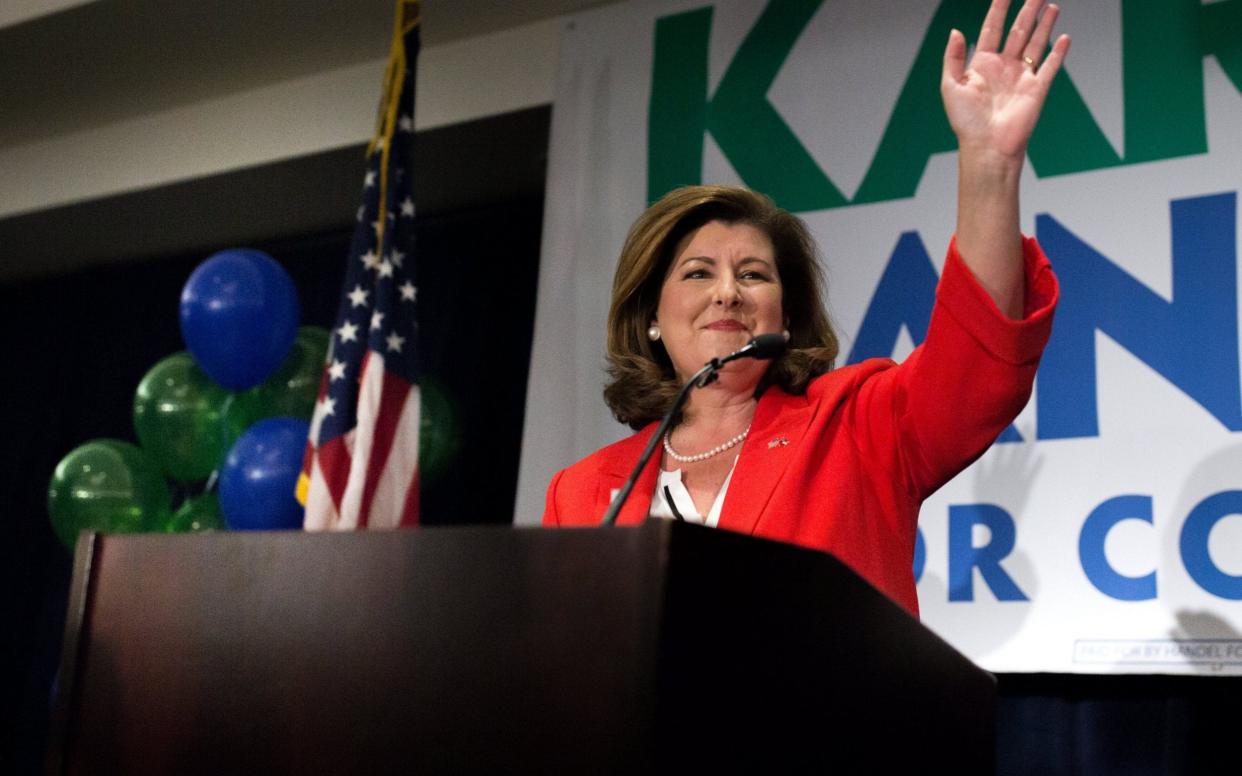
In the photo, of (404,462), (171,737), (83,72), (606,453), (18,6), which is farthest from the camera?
(83,72)

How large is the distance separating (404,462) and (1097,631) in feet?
5.71

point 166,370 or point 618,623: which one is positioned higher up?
point 166,370

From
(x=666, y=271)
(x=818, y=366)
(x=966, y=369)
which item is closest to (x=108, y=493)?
(x=666, y=271)

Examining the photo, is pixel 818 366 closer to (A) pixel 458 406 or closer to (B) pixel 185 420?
(B) pixel 185 420

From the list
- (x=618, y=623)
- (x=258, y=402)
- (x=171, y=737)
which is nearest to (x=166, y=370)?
(x=258, y=402)

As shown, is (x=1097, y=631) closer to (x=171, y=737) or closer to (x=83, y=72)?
(x=171, y=737)

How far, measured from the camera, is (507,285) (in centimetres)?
476

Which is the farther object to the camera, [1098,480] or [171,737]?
[1098,480]

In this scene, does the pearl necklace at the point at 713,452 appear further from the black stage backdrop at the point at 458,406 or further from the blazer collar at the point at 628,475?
the black stage backdrop at the point at 458,406

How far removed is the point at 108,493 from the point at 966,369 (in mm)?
3000

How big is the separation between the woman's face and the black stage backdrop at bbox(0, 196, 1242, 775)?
1.44 meters

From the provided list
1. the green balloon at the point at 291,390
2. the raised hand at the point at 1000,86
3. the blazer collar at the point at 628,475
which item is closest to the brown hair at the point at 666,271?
the blazer collar at the point at 628,475

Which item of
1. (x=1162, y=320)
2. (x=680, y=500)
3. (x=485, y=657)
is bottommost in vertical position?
(x=485, y=657)

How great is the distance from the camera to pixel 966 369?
4.98 feet
